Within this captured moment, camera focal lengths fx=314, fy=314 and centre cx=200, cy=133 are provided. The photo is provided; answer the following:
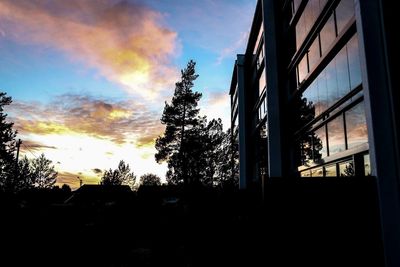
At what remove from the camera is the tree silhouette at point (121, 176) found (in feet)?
303

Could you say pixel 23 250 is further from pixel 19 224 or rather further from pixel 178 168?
pixel 178 168

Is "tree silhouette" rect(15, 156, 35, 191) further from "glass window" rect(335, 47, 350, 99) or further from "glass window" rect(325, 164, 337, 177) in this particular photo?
"glass window" rect(335, 47, 350, 99)

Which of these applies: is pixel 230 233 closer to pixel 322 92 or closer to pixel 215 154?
pixel 322 92

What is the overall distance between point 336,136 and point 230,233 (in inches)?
254

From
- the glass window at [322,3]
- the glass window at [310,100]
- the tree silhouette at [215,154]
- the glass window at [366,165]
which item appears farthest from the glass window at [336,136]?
the tree silhouette at [215,154]

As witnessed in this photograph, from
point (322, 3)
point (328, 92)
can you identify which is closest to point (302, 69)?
point (322, 3)

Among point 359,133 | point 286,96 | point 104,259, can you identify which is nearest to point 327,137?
point 359,133

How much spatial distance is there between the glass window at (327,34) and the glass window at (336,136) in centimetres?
303

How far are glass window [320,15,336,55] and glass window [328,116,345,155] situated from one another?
3029mm

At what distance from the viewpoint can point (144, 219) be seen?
1752 cm

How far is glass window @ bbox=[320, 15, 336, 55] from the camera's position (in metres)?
12.6

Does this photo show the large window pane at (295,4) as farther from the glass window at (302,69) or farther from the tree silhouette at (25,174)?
the tree silhouette at (25,174)

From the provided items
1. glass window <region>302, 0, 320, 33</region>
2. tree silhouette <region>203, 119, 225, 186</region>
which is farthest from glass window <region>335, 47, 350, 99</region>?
tree silhouette <region>203, 119, 225, 186</region>

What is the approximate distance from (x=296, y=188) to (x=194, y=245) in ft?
16.5
